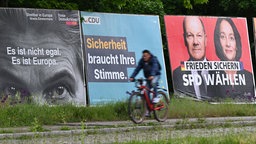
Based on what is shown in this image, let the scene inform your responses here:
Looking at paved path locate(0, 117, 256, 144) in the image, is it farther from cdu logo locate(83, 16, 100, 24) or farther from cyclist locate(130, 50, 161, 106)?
cdu logo locate(83, 16, 100, 24)

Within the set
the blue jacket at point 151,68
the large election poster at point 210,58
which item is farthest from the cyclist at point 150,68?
the large election poster at point 210,58

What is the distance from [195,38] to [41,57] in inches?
256

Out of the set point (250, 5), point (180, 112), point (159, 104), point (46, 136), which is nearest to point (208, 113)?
point (180, 112)

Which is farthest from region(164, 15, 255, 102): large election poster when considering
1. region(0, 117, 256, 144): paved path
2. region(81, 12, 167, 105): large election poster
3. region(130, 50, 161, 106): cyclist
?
region(130, 50, 161, 106): cyclist

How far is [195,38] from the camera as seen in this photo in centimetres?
2417

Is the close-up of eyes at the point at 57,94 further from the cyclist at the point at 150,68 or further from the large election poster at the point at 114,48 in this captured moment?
the cyclist at the point at 150,68

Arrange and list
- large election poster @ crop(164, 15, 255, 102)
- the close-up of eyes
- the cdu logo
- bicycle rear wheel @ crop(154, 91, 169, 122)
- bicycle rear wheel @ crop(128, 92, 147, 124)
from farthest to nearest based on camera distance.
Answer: large election poster @ crop(164, 15, 255, 102) < the cdu logo < the close-up of eyes < bicycle rear wheel @ crop(154, 91, 169, 122) < bicycle rear wheel @ crop(128, 92, 147, 124)

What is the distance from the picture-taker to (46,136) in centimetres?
1339

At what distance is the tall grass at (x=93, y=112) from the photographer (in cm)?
1644

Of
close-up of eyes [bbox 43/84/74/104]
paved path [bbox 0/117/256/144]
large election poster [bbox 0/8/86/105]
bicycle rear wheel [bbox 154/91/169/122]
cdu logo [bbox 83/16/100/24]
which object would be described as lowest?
paved path [bbox 0/117/256/144]

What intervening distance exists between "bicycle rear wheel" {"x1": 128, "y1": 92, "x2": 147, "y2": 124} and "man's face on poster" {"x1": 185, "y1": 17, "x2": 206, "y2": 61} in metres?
7.92

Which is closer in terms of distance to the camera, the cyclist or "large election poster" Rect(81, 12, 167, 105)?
the cyclist

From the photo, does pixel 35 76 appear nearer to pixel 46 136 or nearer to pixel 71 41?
pixel 71 41

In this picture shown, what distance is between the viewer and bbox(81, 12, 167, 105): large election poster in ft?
69.8
